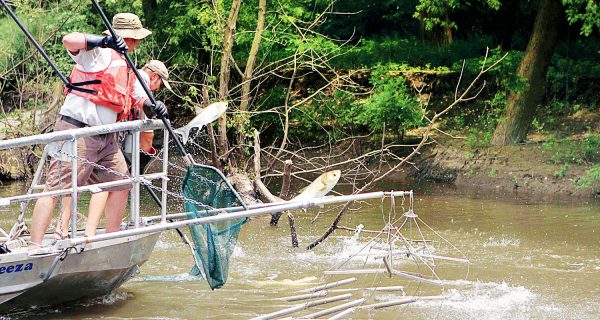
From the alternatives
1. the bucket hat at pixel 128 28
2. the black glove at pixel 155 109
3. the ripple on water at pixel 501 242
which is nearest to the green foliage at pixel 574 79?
the ripple on water at pixel 501 242

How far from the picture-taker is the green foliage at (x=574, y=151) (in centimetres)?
1588

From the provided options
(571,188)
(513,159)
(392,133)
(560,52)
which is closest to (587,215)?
(571,188)

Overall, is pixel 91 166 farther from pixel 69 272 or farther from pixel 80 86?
pixel 69 272

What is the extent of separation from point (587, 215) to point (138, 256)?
7576mm

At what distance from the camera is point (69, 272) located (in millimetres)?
7293

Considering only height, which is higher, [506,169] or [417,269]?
[417,269]

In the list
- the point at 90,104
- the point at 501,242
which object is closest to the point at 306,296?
the point at 90,104

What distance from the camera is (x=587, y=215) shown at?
13.4 meters

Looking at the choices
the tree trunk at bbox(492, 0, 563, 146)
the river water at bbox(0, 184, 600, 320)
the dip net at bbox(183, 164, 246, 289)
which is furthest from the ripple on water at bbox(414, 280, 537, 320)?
the tree trunk at bbox(492, 0, 563, 146)

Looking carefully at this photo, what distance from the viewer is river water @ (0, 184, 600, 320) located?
8102 millimetres

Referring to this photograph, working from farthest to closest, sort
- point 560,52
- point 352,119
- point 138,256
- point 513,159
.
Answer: point 560,52
point 352,119
point 513,159
point 138,256

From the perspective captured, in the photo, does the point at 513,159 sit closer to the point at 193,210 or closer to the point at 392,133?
the point at 392,133

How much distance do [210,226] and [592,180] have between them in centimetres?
950

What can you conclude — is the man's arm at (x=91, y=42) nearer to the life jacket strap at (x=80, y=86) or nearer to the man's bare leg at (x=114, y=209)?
the life jacket strap at (x=80, y=86)
